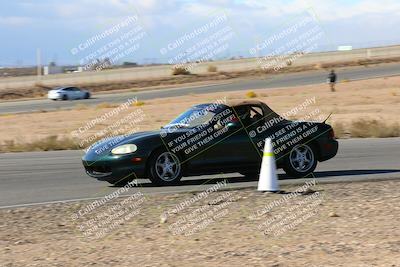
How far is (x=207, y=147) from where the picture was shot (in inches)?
497

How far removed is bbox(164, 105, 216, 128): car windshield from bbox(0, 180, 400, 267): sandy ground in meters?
1.70

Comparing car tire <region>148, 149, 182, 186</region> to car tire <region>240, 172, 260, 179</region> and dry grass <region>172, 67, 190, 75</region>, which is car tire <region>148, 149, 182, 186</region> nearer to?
car tire <region>240, 172, 260, 179</region>

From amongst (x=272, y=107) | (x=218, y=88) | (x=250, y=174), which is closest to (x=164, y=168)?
(x=250, y=174)

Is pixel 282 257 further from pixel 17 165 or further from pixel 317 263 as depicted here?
pixel 17 165

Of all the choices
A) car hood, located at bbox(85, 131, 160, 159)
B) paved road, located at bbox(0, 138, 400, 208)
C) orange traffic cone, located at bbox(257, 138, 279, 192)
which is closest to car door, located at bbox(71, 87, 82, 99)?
paved road, located at bbox(0, 138, 400, 208)

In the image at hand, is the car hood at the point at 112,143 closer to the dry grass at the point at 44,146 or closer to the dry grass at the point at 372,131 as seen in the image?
the dry grass at the point at 44,146

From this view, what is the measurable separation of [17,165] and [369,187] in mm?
8109

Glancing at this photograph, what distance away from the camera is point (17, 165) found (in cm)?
1675

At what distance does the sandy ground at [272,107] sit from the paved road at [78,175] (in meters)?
5.56

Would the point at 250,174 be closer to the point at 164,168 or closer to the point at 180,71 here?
the point at 164,168

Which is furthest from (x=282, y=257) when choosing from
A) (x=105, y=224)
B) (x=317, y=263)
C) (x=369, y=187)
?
(x=369, y=187)

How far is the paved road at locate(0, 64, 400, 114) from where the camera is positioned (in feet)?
174

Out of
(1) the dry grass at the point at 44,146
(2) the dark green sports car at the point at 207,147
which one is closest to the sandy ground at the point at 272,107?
(1) the dry grass at the point at 44,146

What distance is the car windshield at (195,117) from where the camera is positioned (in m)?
12.7
